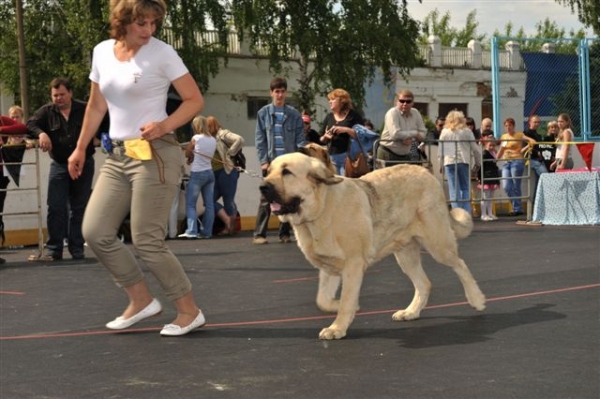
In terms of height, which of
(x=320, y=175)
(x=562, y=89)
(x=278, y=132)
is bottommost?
(x=320, y=175)

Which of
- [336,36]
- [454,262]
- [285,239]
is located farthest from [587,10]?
[454,262]

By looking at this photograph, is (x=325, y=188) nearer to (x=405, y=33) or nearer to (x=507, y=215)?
(x=507, y=215)

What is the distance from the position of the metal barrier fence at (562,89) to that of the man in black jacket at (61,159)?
599 inches

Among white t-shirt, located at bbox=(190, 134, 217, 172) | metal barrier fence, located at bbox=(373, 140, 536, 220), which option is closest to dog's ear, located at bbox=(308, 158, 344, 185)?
metal barrier fence, located at bbox=(373, 140, 536, 220)

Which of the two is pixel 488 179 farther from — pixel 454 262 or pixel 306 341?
pixel 306 341

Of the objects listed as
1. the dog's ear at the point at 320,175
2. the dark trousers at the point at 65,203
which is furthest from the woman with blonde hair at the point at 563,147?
the dog's ear at the point at 320,175

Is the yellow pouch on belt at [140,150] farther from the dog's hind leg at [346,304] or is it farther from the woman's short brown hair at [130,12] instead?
the dog's hind leg at [346,304]

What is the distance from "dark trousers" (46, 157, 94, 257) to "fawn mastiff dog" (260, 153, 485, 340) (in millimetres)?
6015

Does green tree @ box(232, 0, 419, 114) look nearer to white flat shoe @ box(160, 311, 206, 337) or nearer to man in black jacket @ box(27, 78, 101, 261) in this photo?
man in black jacket @ box(27, 78, 101, 261)

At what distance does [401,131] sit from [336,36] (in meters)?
26.4

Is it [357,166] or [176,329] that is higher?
[357,166]

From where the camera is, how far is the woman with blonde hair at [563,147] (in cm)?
1933

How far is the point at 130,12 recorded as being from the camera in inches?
259

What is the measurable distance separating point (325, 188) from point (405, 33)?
117 feet
